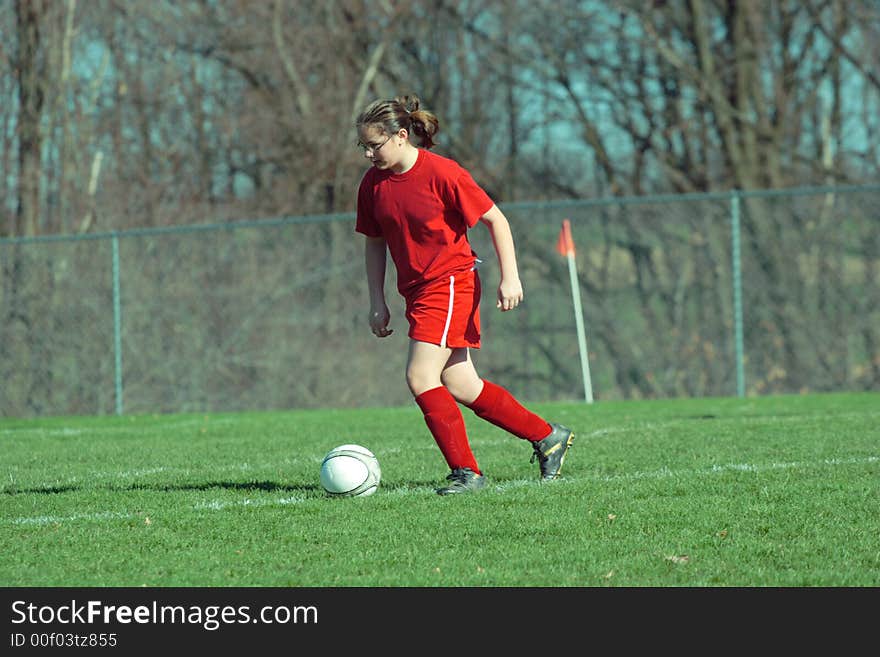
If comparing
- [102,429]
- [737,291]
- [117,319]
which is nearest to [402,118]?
[102,429]

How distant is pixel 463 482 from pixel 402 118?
1832 millimetres

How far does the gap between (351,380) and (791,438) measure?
28.1 ft

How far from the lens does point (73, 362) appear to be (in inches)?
647

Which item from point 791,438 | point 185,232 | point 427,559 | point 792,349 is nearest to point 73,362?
point 185,232

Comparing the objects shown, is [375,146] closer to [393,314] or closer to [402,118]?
[402,118]

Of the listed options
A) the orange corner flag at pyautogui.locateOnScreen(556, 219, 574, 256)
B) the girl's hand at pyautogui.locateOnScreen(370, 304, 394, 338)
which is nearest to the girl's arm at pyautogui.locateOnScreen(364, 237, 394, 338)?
the girl's hand at pyautogui.locateOnScreen(370, 304, 394, 338)

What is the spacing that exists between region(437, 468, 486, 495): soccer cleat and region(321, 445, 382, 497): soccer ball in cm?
35

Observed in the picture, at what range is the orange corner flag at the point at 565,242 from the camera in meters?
14.9

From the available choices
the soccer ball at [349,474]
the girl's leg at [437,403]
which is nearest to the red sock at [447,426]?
the girl's leg at [437,403]

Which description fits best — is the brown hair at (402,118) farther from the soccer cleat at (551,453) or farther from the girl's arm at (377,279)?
the soccer cleat at (551,453)

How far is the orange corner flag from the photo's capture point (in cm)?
1485
